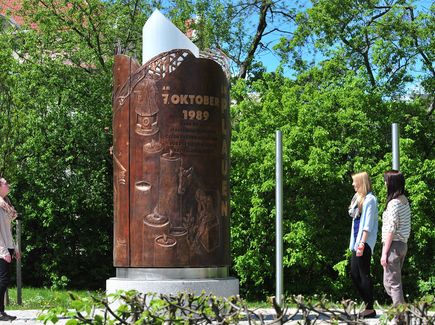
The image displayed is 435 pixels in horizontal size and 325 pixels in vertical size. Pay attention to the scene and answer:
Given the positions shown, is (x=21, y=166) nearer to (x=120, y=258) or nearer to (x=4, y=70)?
(x=4, y=70)

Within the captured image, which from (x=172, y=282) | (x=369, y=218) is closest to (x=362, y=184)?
(x=369, y=218)

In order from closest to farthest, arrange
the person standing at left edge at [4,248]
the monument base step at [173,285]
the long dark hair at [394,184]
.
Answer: the long dark hair at [394,184]
the monument base step at [173,285]
the person standing at left edge at [4,248]

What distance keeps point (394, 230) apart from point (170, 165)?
2.66 meters

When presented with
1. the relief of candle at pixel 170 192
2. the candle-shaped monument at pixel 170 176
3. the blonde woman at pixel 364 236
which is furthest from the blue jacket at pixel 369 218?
the relief of candle at pixel 170 192

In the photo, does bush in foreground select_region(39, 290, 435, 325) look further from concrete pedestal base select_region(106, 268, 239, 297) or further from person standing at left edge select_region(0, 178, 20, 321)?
person standing at left edge select_region(0, 178, 20, 321)

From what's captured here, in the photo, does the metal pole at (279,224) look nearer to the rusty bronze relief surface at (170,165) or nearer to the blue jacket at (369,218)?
the rusty bronze relief surface at (170,165)

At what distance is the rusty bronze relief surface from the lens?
10.1 meters

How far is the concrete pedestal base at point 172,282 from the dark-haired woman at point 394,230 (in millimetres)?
1859

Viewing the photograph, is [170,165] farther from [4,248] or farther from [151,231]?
[4,248]

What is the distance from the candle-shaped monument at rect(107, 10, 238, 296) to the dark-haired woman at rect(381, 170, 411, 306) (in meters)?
1.97

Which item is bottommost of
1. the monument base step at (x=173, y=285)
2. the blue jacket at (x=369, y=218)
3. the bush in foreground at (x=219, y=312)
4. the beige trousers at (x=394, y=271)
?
the monument base step at (x=173, y=285)

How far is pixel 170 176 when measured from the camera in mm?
10047

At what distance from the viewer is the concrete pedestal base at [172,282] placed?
32.1 ft

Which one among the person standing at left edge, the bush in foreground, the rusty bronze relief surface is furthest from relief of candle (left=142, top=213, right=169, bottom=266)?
the bush in foreground
